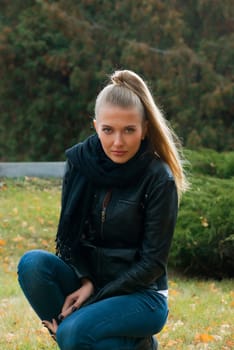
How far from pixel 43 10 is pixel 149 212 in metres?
13.7

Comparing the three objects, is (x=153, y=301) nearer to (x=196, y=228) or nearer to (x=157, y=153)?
(x=157, y=153)

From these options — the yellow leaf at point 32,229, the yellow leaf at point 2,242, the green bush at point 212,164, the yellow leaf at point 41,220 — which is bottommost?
the yellow leaf at point 41,220

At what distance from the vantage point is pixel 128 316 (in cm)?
331

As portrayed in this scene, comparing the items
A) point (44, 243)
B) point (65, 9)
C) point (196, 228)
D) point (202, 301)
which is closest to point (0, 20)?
point (65, 9)

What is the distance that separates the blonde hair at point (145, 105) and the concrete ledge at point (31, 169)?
887cm

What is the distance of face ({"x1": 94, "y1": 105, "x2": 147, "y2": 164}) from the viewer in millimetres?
3369

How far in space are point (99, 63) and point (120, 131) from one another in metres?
13.8

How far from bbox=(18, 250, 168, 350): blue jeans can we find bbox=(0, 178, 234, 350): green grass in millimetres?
767

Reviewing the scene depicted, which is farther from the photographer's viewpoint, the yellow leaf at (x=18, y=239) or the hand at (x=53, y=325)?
the yellow leaf at (x=18, y=239)

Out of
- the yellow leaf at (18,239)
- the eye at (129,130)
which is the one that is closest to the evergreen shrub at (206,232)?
the yellow leaf at (18,239)

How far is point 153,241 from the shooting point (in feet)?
11.0

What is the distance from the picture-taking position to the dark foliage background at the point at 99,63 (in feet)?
51.9

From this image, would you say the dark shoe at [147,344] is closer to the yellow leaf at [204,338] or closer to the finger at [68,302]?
the finger at [68,302]

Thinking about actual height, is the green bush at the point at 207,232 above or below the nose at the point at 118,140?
below
